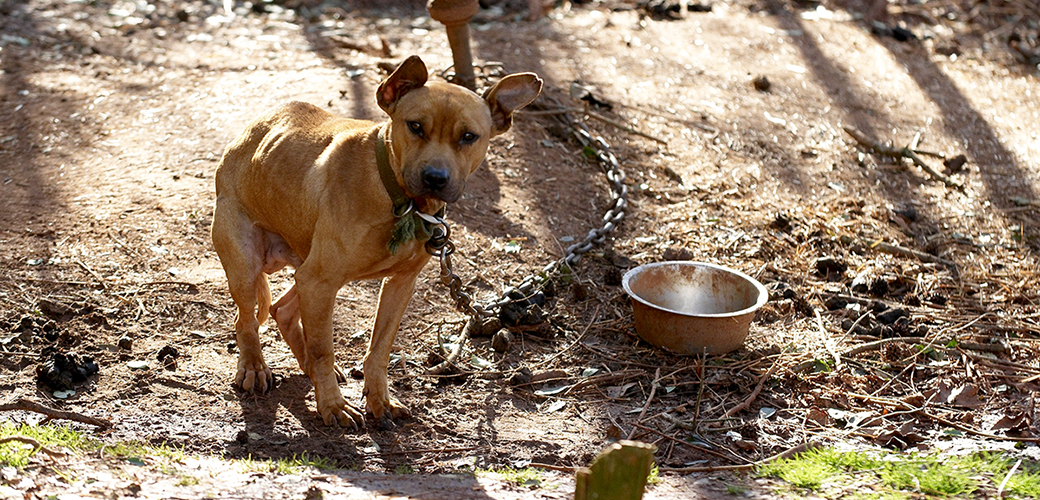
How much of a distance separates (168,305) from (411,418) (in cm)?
202

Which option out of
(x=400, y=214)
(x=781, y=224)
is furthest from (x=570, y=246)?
(x=400, y=214)

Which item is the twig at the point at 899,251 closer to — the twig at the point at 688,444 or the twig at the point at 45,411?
the twig at the point at 688,444

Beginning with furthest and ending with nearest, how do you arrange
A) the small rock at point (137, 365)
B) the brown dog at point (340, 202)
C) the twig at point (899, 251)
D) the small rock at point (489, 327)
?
the twig at point (899, 251) → the small rock at point (489, 327) → the small rock at point (137, 365) → the brown dog at point (340, 202)

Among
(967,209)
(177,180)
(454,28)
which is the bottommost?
(967,209)

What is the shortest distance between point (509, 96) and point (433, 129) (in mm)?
546

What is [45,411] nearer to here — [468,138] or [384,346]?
[384,346]

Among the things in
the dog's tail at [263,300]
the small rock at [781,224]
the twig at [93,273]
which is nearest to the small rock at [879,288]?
the small rock at [781,224]

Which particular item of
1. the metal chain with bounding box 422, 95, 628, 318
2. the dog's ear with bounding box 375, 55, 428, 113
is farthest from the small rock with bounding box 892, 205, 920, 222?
the dog's ear with bounding box 375, 55, 428, 113

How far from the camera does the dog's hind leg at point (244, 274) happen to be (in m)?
5.14

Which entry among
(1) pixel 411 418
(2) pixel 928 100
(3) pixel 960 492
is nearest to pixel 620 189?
(1) pixel 411 418

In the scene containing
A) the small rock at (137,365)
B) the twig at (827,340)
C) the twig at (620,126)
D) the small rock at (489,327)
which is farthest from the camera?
the twig at (620,126)

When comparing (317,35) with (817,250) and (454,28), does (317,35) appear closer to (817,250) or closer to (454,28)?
(454,28)

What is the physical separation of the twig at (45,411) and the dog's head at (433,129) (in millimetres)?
1956

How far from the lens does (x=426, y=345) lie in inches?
236
